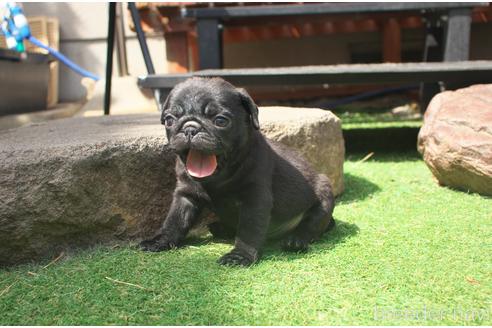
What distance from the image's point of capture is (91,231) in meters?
3.21

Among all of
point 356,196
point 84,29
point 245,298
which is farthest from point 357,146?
point 84,29

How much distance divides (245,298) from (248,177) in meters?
0.84

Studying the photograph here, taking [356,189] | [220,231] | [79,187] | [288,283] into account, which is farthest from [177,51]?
[288,283]

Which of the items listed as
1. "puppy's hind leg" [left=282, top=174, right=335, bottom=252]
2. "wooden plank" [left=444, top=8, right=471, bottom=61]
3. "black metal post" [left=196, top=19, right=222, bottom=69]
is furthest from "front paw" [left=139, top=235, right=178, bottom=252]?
"wooden plank" [left=444, top=8, right=471, bottom=61]

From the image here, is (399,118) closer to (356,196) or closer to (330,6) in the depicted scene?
(330,6)

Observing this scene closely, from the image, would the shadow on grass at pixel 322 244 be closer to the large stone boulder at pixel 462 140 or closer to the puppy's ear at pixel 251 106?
the puppy's ear at pixel 251 106

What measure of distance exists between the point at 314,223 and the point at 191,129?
1.02 metres

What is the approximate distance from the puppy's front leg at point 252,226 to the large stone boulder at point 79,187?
0.70 m

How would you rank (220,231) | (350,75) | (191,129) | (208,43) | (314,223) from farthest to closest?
(208,43) → (350,75) → (220,231) → (314,223) → (191,129)

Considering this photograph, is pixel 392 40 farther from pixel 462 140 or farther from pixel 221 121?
pixel 221 121

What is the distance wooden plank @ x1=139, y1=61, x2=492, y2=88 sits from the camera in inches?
199

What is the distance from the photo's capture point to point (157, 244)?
3.11 m

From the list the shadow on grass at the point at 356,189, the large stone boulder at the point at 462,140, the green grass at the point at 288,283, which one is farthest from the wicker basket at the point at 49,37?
the green grass at the point at 288,283

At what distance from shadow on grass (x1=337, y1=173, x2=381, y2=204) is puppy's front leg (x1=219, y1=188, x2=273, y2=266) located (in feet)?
4.53
